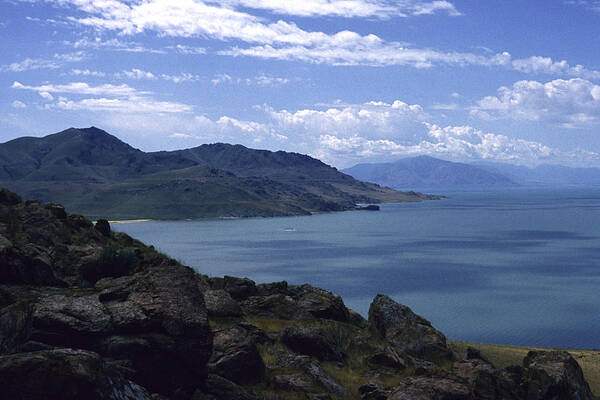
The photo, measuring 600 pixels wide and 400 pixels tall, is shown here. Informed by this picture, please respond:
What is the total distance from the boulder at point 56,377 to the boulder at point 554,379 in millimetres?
18443

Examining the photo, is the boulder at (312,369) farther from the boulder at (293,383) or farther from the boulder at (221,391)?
the boulder at (221,391)

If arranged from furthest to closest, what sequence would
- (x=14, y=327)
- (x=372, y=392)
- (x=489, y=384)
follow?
(x=489, y=384) → (x=372, y=392) → (x=14, y=327)

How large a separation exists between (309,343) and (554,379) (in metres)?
Answer: 10.9

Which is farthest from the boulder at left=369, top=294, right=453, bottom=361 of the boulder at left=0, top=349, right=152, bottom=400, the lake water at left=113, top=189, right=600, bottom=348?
the lake water at left=113, top=189, right=600, bottom=348

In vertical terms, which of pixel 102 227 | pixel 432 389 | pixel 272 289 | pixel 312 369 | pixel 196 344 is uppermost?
pixel 102 227

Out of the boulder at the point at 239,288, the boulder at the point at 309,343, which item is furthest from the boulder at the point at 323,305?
the boulder at the point at 309,343

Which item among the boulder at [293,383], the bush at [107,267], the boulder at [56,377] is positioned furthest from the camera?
the bush at [107,267]

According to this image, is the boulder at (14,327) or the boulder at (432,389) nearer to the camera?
the boulder at (14,327)

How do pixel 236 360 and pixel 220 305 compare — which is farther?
pixel 220 305

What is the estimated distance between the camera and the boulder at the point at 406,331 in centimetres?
3097

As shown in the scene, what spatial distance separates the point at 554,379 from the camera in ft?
75.0

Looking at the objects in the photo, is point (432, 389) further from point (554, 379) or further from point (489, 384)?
point (554, 379)

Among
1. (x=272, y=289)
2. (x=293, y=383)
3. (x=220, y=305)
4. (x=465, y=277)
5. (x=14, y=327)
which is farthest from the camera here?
(x=465, y=277)

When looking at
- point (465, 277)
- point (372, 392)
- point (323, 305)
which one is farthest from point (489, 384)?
point (465, 277)
